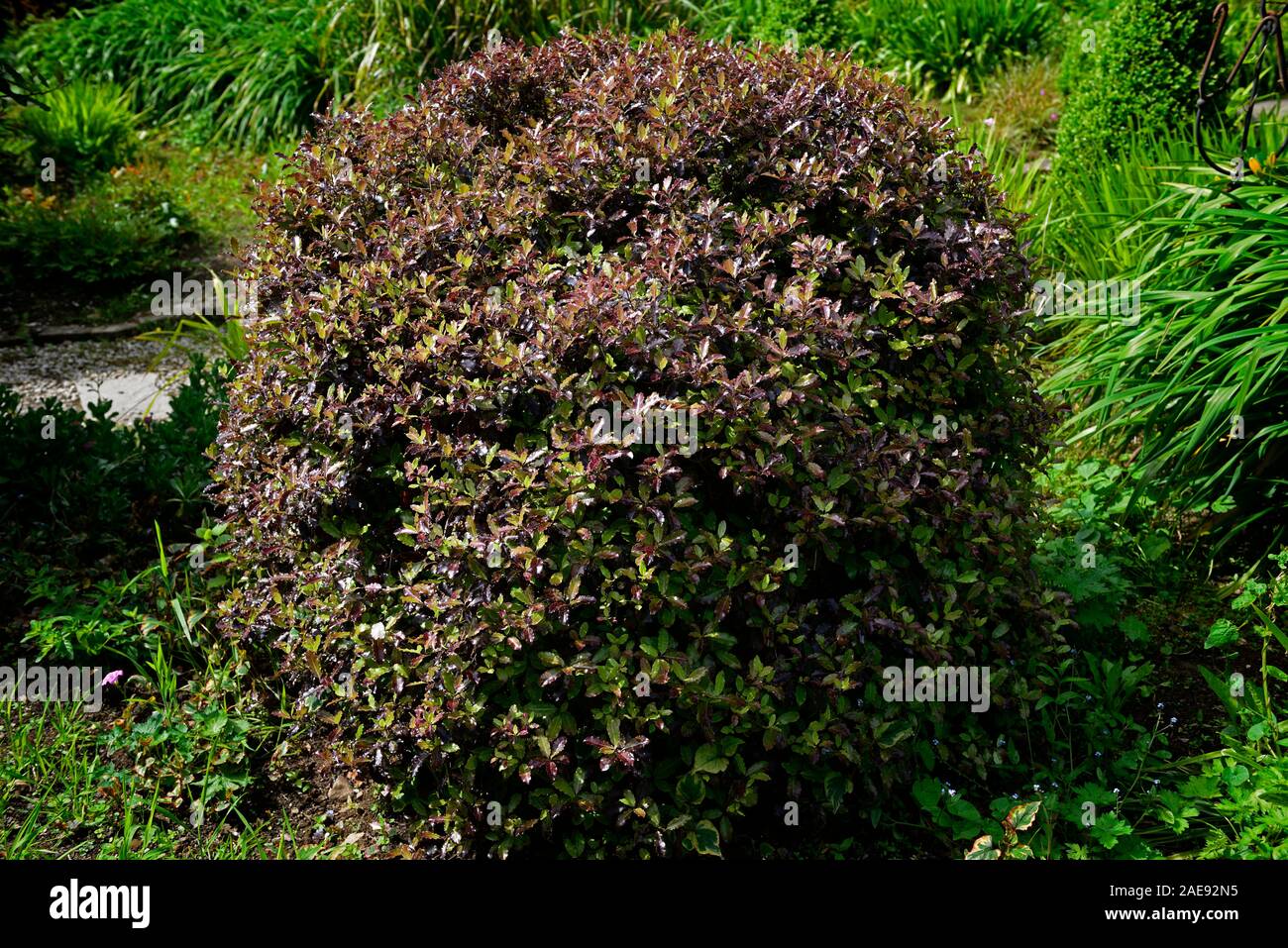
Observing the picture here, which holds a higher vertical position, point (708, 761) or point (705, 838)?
point (708, 761)

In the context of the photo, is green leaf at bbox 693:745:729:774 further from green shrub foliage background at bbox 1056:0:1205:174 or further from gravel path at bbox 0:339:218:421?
green shrub foliage background at bbox 1056:0:1205:174

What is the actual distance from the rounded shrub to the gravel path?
271 cm

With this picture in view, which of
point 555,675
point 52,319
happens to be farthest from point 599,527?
point 52,319

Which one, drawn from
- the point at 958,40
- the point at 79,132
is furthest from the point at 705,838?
the point at 79,132

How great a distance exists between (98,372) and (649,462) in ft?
15.1

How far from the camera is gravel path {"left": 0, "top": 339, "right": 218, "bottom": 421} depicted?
576 centimetres

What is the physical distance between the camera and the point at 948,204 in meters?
3.21

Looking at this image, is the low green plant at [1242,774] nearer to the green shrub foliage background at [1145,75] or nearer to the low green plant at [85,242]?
the green shrub foliage background at [1145,75]

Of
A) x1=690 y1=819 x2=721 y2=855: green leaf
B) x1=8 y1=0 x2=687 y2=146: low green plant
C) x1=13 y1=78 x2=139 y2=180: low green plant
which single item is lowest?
x1=690 y1=819 x2=721 y2=855: green leaf

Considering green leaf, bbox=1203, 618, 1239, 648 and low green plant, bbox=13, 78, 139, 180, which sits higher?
low green plant, bbox=13, 78, 139, 180

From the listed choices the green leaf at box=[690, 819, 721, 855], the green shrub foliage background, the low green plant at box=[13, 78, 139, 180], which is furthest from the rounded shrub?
the low green plant at box=[13, 78, 139, 180]

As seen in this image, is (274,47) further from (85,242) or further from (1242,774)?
(1242,774)

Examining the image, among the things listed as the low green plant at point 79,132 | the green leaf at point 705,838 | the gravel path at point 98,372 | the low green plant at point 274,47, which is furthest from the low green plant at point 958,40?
the green leaf at point 705,838

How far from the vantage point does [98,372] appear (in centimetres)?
614
